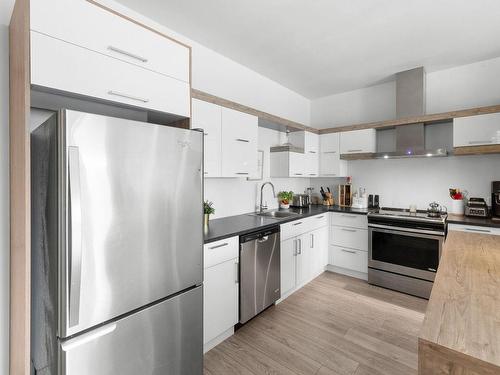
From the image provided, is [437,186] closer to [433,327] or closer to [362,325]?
[362,325]

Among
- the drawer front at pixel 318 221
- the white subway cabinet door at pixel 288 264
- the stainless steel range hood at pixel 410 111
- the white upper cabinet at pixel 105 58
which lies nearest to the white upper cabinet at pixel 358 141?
the stainless steel range hood at pixel 410 111

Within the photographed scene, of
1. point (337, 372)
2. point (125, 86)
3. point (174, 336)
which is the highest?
point (125, 86)

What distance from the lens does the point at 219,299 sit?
204 centimetres

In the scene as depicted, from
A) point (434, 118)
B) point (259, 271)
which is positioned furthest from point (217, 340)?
point (434, 118)

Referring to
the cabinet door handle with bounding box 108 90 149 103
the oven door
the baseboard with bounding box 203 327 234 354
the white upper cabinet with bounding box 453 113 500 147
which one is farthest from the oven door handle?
the cabinet door handle with bounding box 108 90 149 103

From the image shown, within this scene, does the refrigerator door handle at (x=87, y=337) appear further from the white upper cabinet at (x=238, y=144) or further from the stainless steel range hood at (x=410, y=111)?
the stainless steel range hood at (x=410, y=111)

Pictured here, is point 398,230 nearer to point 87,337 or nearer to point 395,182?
point 395,182

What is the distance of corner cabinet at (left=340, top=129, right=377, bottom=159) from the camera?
3.44 metres

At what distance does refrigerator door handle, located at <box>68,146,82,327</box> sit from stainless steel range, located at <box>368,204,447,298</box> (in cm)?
305

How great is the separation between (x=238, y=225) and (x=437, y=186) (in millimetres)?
2632

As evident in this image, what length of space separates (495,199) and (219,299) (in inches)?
123

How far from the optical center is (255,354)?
198 centimetres

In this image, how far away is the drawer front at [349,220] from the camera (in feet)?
10.8

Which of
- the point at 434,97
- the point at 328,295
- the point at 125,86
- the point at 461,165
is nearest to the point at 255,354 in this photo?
the point at 328,295
